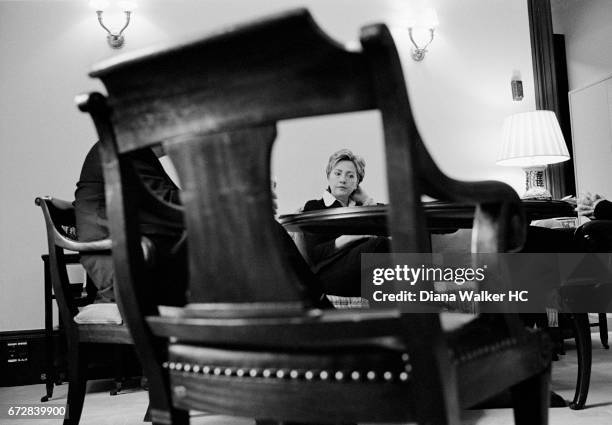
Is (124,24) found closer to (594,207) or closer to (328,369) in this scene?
(594,207)

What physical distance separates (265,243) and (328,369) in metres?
0.19

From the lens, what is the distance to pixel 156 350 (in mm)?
913

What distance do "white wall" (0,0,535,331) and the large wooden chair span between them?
273 cm

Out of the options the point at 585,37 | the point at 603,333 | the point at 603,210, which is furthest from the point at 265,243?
the point at 585,37

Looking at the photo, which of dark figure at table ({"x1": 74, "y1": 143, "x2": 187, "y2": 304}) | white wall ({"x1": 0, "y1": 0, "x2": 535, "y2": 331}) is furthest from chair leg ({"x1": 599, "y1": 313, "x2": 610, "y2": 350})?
dark figure at table ({"x1": 74, "y1": 143, "x2": 187, "y2": 304})

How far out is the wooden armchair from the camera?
1663 millimetres

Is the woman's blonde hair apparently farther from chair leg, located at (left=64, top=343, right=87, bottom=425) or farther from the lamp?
chair leg, located at (left=64, top=343, right=87, bottom=425)

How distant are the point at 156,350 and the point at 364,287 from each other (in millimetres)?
2153

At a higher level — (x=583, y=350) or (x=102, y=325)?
(x=102, y=325)

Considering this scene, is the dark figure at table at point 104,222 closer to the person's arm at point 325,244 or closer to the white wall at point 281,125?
the person's arm at point 325,244

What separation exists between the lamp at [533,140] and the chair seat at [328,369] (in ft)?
9.93

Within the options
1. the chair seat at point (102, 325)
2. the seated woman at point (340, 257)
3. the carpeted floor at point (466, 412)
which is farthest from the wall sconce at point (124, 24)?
the chair seat at point (102, 325)

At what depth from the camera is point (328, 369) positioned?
29.8 inches

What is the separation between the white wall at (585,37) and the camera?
5.63m
